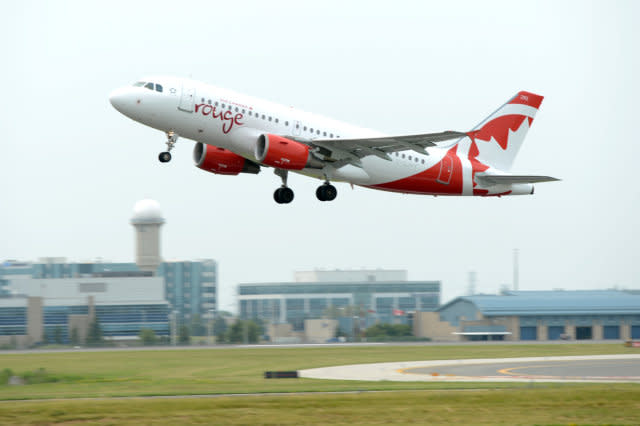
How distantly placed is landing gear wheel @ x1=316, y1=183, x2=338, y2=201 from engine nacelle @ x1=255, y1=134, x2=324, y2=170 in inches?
155

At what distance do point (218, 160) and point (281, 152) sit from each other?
5810 millimetres

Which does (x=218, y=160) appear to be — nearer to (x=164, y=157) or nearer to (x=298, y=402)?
(x=164, y=157)

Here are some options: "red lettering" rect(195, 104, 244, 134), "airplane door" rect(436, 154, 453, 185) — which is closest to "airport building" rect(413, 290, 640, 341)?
"airplane door" rect(436, 154, 453, 185)

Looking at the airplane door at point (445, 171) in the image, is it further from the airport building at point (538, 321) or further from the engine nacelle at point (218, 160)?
the airport building at point (538, 321)

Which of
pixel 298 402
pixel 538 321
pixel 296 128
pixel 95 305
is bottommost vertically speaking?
pixel 538 321

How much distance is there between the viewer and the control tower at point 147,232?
15675 cm

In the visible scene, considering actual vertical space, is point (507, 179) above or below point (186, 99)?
below

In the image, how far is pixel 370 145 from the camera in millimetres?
47031

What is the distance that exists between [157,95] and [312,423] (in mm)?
20518

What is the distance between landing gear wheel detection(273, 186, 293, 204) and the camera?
50.8m

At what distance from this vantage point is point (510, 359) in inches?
2867

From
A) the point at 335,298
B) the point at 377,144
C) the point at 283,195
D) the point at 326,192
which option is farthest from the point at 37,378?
the point at 335,298

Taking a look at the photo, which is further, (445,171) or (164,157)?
(445,171)

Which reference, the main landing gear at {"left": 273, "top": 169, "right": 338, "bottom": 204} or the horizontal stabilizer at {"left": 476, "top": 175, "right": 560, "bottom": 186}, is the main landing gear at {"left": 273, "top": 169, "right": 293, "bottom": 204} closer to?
the main landing gear at {"left": 273, "top": 169, "right": 338, "bottom": 204}
